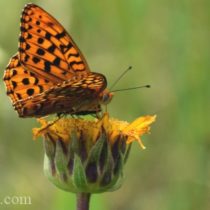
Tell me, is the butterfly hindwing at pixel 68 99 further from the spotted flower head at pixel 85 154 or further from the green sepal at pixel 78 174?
the green sepal at pixel 78 174

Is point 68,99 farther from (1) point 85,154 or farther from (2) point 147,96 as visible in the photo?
(2) point 147,96

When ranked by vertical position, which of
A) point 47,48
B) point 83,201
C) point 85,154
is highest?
point 47,48

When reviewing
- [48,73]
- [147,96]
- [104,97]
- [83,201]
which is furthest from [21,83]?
[147,96]

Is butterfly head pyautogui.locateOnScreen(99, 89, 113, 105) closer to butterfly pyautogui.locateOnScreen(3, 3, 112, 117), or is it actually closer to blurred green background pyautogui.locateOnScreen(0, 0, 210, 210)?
butterfly pyautogui.locateOnScreen(3, 3, 112, 117)

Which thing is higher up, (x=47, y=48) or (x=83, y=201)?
(x=47, y=48)

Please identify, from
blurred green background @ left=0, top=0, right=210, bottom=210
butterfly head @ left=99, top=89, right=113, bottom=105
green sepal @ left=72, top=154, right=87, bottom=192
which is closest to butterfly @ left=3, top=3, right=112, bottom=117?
butterfly head @ left=99, top=89, right=113, bottom=105

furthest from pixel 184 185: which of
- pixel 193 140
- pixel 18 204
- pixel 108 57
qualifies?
pixel 108 57

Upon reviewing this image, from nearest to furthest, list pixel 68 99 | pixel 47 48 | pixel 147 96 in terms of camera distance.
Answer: pixel 68 99 → pixel 47 48 → pixel 147 96

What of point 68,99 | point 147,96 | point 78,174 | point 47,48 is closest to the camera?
point 78,174

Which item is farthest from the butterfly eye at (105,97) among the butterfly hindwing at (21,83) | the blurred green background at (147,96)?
the blurred green background at (147,96)
